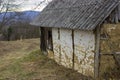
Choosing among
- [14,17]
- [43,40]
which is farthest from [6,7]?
[43,40]

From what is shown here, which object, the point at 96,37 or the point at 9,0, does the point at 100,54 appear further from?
the point at 9,0

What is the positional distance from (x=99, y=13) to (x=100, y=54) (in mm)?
1697

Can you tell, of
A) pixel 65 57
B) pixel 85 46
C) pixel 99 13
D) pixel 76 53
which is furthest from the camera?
pixel 65 57

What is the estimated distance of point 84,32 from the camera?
12.0 m

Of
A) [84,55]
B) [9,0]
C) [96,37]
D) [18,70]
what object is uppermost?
[9,0]

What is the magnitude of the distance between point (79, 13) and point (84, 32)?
1124mm

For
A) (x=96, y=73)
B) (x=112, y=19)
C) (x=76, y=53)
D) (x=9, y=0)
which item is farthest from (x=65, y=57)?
(x=9, y=0)

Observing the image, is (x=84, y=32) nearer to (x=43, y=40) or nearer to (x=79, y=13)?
(x=79, y=13)

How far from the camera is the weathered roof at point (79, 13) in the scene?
10.8m

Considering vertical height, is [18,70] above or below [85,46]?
below

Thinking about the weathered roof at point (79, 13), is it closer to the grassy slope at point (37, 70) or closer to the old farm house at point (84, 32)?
the old farm house at point (84, 32)

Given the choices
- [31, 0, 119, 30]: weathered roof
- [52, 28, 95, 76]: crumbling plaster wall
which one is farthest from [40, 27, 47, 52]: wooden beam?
[52, 28, 95, 76]: crumbling plaster wall

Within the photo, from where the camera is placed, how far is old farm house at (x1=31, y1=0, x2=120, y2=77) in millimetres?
10938

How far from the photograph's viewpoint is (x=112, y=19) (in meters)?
11.0
